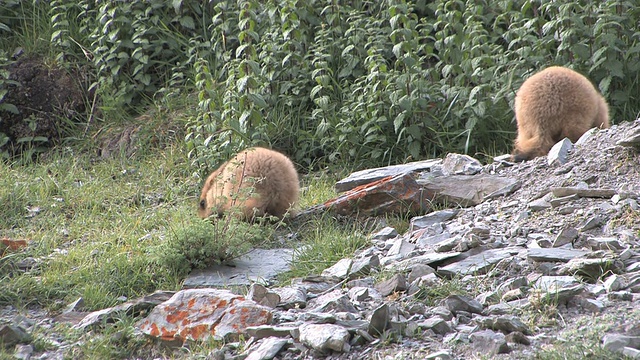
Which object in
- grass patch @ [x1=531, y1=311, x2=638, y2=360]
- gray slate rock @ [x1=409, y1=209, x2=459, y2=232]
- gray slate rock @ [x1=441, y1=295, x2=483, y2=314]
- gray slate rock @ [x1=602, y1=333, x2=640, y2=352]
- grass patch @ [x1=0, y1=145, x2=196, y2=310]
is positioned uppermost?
gray slate rock @ [x1=602, y1=333, x2=640, y2=352]

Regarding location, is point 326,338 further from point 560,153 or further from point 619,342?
point 560,153

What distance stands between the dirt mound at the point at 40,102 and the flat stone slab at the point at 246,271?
4.63m

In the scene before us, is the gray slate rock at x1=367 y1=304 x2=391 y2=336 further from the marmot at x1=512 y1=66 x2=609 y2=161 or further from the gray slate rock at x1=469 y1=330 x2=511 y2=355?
the marmot at x1=512 y1=66 x2=609 y2=161

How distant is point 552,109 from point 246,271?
111 inches

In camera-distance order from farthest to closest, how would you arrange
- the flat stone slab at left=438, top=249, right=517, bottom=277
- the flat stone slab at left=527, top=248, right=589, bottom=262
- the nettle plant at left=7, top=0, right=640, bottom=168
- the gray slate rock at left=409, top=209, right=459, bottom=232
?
the nettle plant at left=7, top=0, right=640, bottom=168, the gray slate rock at left=409, top=209, right=459, bottom=232, the flat stone slab at left=438, top=249, right=517, bottom=277, the flat stone slab at left=527, top=248, right=589, bottom=262

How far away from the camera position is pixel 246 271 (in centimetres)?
545

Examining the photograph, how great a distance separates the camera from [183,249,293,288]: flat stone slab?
528 cm

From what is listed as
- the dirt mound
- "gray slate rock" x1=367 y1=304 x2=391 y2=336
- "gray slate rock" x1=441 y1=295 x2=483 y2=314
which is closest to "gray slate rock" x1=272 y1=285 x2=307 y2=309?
"gray slate rock" x1=367 y1=304 x2=391 y2=336

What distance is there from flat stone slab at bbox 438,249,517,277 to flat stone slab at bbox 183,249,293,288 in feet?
4.25

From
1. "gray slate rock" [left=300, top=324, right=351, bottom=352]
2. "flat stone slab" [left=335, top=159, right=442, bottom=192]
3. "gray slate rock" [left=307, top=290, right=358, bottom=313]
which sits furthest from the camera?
"flat stone slab" [left=335, top=159, right=442, bottom=192]

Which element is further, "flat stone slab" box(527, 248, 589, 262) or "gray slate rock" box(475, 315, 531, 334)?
"flat stone slab" box(527, 248, 589, 262)

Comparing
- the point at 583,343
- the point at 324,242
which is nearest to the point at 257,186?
the point at 324,242

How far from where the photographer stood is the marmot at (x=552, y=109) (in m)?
6.43

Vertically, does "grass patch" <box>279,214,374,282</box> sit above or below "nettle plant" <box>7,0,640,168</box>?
below
